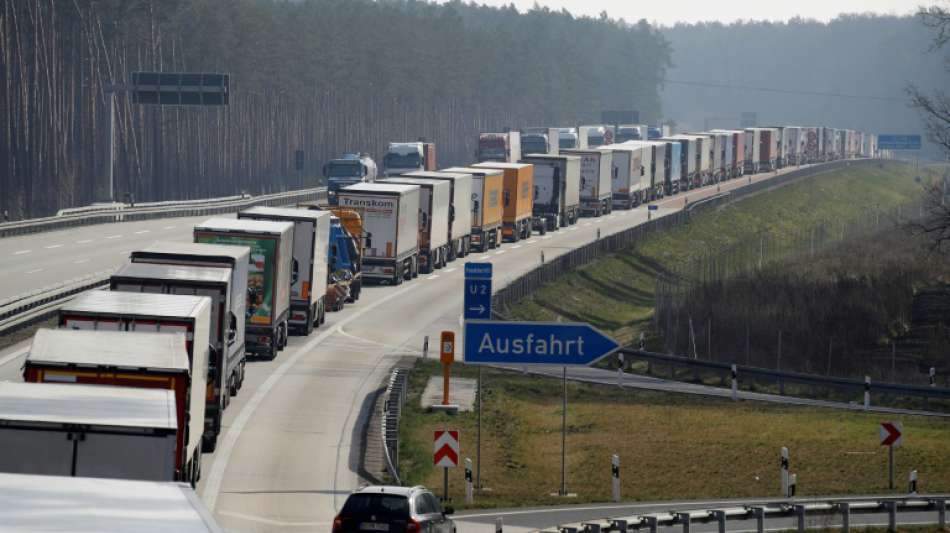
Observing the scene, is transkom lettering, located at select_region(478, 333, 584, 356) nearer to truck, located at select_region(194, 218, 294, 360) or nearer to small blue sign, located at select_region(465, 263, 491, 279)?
small blue sign, located at select_region(465, 263, 491, 279)

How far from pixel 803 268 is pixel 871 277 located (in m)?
9.56

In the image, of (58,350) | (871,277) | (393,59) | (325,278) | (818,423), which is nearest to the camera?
(58,350)

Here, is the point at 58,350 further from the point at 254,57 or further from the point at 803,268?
the point at 254,57

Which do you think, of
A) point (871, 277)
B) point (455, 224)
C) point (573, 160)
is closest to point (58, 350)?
point (871, 277)

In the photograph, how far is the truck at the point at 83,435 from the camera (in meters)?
18.6

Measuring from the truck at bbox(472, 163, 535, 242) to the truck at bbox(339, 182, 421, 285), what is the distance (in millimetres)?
13962

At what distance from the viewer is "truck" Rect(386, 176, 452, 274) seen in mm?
65750

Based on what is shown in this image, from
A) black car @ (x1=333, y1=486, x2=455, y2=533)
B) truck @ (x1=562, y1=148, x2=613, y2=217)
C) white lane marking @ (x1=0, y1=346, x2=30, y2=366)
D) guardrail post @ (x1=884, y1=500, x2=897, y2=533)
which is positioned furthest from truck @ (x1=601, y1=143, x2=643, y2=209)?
black car @ (x1=333, y1=486, x2=455, y2=533)

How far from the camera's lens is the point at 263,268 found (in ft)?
137

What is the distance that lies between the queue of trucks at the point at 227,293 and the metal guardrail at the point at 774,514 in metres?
5.94

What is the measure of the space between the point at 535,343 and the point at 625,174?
7680 cm

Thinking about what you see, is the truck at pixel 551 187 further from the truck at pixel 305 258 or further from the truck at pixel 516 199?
the truck at pixel 305 258

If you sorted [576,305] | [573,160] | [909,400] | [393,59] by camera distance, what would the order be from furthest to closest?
[393,59] < [573,160] < [576,305] < [909,400]

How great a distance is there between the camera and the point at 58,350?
78.0ft
